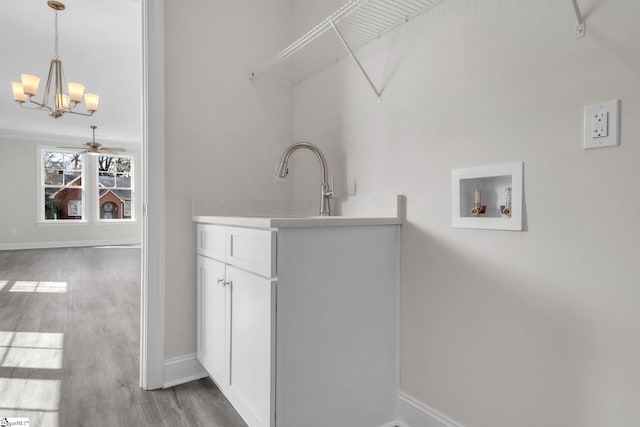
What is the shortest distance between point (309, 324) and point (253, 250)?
0.35 meters

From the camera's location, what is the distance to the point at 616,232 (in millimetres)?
1005

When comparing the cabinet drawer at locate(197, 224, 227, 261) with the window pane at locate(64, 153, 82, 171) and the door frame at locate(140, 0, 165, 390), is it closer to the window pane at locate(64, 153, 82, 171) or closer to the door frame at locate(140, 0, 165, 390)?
the door frame at locate(140, 0, 165, 390)

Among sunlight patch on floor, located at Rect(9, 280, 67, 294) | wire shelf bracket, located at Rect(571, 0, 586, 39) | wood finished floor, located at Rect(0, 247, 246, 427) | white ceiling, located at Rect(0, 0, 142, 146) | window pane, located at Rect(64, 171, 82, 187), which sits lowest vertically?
wood finished floor, located at Rect(0, 247, 246, 427)

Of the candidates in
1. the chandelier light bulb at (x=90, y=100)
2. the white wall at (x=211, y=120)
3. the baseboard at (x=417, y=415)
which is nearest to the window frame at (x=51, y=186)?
the chandelier light bulb at (x=90, y=100)

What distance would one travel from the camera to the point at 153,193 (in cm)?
193

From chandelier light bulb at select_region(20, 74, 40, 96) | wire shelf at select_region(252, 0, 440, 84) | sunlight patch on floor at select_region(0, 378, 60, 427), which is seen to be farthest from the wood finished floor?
chandelier light bulb at select_region(20, 74, 40, 96)

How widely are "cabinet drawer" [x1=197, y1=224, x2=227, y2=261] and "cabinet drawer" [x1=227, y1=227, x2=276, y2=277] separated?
0.23ft

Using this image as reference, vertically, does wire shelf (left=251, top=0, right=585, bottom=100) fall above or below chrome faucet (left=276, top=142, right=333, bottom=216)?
above

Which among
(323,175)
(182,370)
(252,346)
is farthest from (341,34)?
(182,370)

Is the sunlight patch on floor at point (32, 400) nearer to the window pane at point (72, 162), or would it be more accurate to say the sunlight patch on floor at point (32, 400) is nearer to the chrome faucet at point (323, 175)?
the chrome faucet at point (323, 175)

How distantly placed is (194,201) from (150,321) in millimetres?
669

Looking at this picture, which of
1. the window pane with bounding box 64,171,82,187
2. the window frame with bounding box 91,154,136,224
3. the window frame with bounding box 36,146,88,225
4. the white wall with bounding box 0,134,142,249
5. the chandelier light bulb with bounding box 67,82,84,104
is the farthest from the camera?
the window frame with bounding box 91,154,136,224

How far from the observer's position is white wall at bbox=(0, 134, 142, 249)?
7.66 metres

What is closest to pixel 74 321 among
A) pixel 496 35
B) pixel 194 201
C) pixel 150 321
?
pixel 150 321
